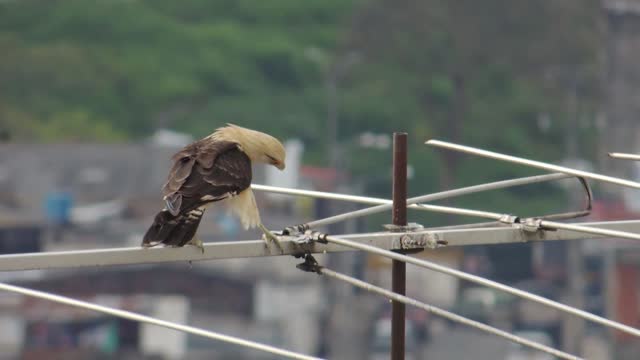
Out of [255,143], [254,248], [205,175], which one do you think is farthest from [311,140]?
[254,248]

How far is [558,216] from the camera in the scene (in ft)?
29.5

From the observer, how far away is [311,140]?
8269 centimetres

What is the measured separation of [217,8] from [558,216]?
9295cm

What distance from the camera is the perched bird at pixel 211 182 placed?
884 cm

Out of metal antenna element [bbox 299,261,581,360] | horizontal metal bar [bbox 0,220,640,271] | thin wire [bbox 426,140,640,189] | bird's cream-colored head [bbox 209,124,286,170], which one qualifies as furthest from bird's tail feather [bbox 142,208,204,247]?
thin wire [bbox 426,140,640,189]

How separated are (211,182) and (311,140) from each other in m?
73.3

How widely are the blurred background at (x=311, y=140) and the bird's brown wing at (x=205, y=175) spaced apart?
30954 mm

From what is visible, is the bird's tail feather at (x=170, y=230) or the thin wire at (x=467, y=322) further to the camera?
the bird's tail feather at (x=170, y=230)

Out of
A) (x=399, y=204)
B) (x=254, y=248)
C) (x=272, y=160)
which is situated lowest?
(x=254, y=248)

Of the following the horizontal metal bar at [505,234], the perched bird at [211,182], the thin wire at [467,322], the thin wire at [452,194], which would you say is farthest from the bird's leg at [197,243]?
the horizontal metal bar at [505,234]

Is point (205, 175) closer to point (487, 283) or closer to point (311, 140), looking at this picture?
point (487, 283)

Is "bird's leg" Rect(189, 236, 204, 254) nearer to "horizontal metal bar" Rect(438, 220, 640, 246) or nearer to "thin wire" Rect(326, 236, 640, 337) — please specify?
"thin wire" Rect(326, 236, 640, 337)

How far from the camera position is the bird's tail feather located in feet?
28.4

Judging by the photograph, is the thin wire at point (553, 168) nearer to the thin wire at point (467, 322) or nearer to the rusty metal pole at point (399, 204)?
the rusty metal pole at point (399, 204)
